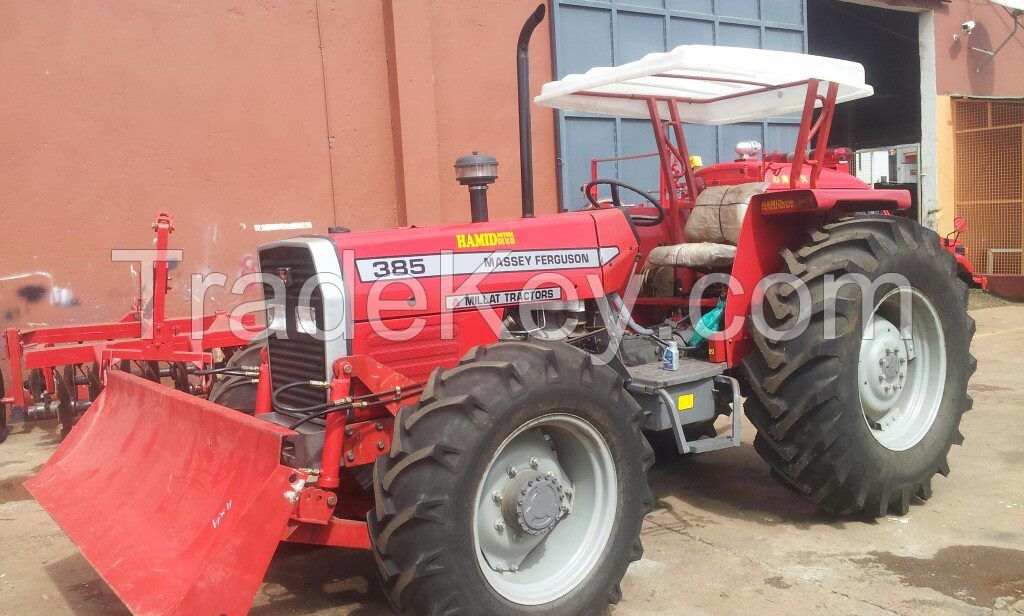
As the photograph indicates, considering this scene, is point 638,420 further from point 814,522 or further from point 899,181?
point 899,181

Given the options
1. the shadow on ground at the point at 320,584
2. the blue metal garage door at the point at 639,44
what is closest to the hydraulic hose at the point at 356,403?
the shadow on ground at the point at 320,584

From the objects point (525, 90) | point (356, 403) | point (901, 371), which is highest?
point (525, 90)

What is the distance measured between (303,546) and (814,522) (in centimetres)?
248

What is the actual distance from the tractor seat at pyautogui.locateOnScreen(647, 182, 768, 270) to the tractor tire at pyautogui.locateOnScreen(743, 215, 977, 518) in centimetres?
33

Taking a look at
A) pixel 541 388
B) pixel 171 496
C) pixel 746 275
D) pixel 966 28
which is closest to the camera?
pixel 541 388

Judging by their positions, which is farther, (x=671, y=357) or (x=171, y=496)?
(x=671, y=357)

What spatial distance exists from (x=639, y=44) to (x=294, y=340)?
25.6 feet

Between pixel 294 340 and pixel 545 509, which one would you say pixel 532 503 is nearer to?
pixel 545 509

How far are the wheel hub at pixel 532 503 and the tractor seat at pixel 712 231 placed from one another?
174 cm

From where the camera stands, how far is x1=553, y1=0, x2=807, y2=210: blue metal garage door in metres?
9.58

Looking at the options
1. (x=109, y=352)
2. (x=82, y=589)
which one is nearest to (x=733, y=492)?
(x=82, y=589)

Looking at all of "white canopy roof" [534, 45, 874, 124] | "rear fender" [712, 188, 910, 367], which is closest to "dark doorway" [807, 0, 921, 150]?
"white canopy roof" [534, 45, 874, 124]

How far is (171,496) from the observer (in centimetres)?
314

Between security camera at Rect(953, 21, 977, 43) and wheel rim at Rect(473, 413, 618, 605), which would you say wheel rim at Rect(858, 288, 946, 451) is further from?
security camera at Rect(953, 21, 977, 43)
